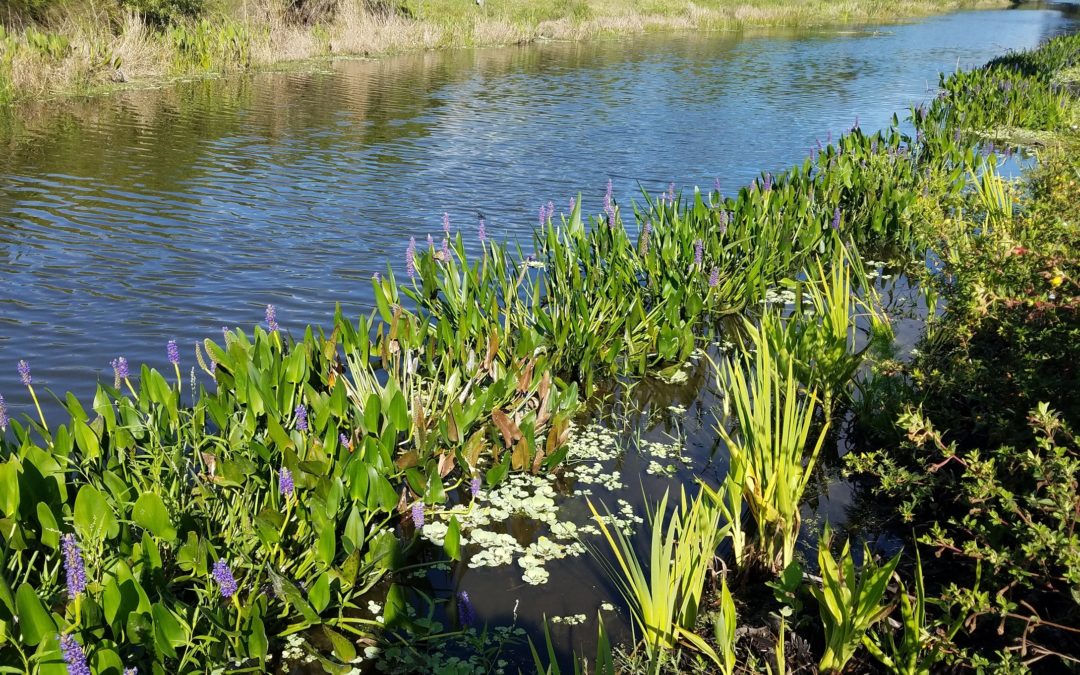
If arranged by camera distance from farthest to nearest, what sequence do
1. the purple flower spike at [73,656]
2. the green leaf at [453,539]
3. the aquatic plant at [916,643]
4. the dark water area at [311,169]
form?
1. the dark water area at [311,169]
2. the green leaf at [453,539]
3. the aquatic plant at [916,643]
4. the purple flower spike at [73,656]

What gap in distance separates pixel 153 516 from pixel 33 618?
0.53 meters

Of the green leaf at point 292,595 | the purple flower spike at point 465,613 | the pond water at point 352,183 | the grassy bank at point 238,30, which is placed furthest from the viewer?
the grassy bank at point 238,30

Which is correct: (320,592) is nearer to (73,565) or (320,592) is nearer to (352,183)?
(73,565)

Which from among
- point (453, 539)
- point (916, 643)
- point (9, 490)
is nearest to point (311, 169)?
point (453, 539)

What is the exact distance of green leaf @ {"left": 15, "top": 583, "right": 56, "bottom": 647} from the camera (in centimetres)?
216

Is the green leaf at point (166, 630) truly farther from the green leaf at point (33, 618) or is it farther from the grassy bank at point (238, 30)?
the grassy bank at point (238, 30)

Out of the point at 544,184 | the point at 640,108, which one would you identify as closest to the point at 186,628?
the point at 544,184

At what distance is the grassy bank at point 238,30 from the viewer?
15.1m

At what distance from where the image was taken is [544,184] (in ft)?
34.3

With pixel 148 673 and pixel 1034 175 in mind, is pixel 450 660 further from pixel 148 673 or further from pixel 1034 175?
pixel 1034 175

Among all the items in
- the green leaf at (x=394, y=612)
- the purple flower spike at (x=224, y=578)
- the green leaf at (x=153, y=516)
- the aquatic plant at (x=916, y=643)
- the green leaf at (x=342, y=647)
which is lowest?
the green leaf at (x=342, y=647)

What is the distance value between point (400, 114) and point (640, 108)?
15.3 ft

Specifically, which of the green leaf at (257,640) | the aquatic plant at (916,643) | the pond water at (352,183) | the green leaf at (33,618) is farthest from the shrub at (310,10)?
the aquatic plant at (916,643)

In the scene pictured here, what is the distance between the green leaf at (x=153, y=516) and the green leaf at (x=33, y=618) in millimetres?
486
